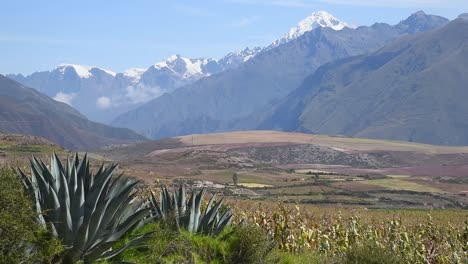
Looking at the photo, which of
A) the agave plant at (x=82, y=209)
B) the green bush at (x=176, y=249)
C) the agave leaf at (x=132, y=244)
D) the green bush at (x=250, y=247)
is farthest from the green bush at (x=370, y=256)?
the agave plant at (x=82, y=209)

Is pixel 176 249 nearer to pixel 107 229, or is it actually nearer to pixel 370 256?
pixel 107 229

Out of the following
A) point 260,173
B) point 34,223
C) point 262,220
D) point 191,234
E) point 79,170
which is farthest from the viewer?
point 260,173

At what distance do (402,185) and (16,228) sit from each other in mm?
90533

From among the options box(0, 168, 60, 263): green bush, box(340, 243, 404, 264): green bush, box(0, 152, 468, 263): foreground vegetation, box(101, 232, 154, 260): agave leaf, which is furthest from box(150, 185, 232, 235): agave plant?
box(0, 168, 60, 263): green bush

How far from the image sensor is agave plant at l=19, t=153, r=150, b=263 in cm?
820

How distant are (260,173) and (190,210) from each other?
10723 cm

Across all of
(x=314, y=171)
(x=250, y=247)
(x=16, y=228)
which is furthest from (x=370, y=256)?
(x=314, y=171)

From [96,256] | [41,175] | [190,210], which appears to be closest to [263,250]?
[190,210]

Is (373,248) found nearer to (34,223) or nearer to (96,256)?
(96,256)

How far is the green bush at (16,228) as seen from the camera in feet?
22.2

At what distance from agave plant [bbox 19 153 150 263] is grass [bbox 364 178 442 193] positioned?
8131cm

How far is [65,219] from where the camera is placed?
8.21m

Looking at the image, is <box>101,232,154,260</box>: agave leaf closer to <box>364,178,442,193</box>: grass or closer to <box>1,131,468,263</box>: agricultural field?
<box>1,131,468,263</box>: agricultural field

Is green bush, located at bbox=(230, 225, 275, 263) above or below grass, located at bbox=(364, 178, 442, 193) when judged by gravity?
above
